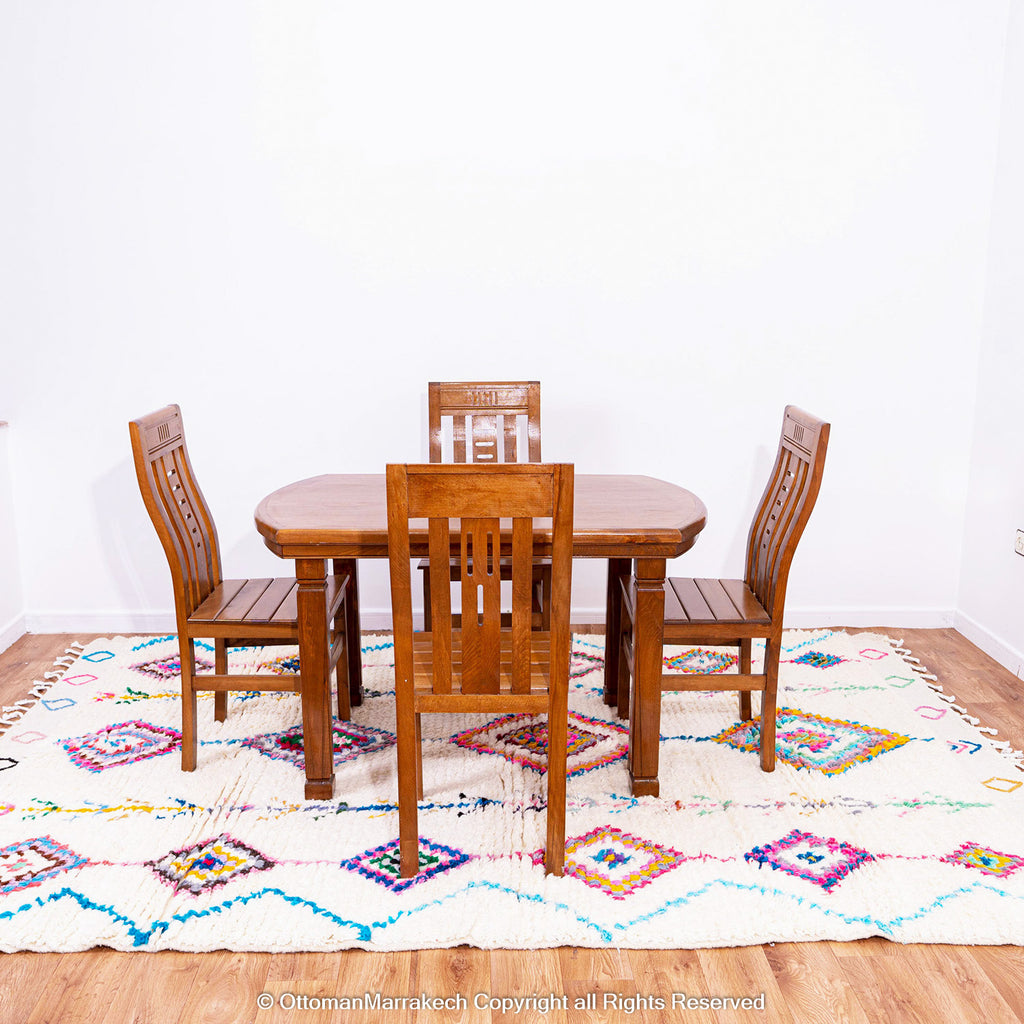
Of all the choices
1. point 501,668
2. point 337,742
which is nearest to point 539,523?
point 501,668

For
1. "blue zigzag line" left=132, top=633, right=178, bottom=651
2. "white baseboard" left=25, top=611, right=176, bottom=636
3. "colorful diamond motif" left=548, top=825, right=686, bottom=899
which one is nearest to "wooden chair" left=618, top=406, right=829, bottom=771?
"colorful diamond motif" left=548, top=825, right=686, bottom=899

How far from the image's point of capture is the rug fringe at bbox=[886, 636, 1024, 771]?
256cm

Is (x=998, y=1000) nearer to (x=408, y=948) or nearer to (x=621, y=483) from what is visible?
(x=408, y=948)

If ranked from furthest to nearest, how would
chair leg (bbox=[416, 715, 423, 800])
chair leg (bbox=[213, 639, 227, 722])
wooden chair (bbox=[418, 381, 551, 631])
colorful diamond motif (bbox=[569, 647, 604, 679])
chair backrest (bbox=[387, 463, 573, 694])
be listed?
1. colorful diamond motif (bbox=[569, 647, 604, 679])
2. wooden chair (bbox=[418, 381, 551, 631])
3. chair leg (bbox=[213, 639, 227, 722])
4. chair leg (bbox=[416, 715, 423, 800])
5. chair backrest (bbox=[387, 463, 573, 694])

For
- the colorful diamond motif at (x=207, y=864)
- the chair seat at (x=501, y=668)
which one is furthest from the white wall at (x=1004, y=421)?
the colorful diamond motif at (x=207, y=864)

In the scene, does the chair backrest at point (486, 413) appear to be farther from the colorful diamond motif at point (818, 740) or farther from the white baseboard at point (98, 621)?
the white baseboard at point (98, 621)

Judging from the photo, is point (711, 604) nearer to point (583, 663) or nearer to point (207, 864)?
point (583, 663)

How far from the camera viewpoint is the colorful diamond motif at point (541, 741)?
2.50 meters

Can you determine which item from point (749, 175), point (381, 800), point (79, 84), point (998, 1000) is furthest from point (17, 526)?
point (998, 1000)

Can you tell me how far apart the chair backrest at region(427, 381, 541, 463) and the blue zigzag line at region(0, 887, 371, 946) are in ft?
4.71

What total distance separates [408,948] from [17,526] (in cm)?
248

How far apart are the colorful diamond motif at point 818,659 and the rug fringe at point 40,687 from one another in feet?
7.99

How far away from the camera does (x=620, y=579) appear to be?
8.86 ft

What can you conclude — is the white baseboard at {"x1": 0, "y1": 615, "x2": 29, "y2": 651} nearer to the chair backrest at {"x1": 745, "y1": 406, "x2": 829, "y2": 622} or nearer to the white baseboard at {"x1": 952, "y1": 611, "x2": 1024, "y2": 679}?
the chair backrest at {"x1": 745, "y1": 406, "x2": 829, "y2": 622}
